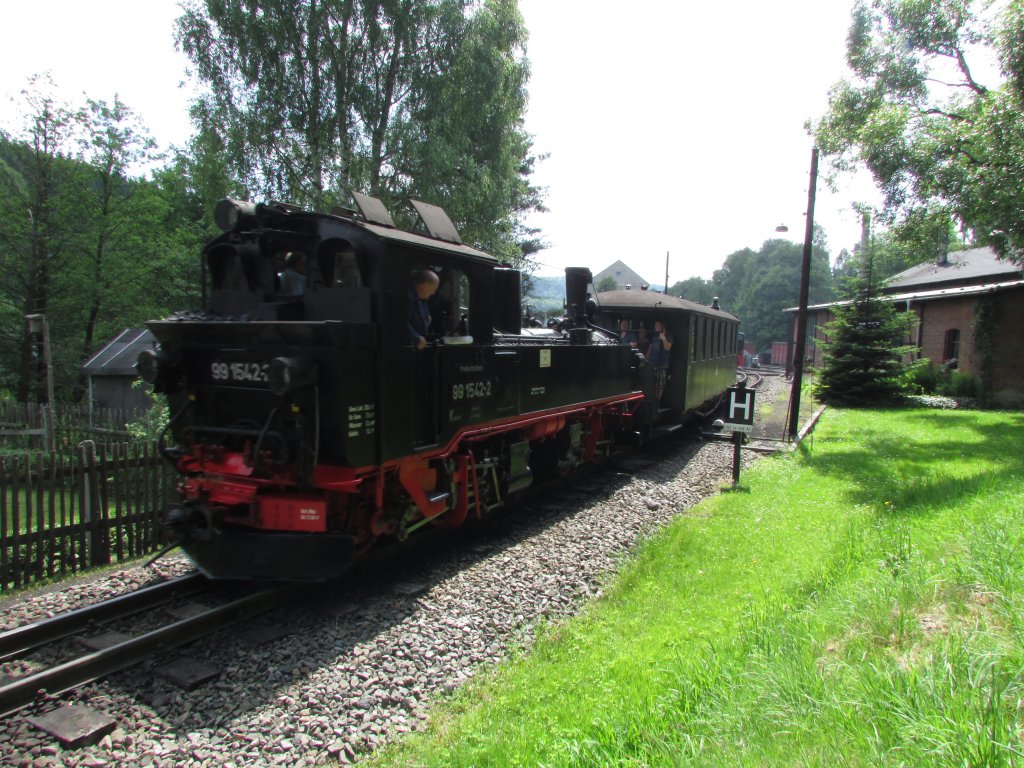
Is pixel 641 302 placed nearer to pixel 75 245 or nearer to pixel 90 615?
pixel 90 615

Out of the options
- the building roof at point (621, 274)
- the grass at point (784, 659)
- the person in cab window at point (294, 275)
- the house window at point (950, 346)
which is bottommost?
the grass at point (784, 659)

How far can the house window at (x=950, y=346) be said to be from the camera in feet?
81.5

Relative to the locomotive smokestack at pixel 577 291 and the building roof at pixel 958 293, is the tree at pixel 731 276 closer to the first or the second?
the building roof at pixel 958 293

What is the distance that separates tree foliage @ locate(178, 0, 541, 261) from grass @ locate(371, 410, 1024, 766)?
11818 millimetres

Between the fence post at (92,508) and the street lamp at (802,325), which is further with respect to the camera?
the street lamp at (802,325)

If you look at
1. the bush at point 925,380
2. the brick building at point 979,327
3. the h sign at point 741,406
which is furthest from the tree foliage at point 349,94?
the bush at point 925,380

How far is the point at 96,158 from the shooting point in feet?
60.2

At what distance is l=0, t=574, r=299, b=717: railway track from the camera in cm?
378

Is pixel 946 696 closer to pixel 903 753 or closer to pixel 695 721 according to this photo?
pixel 903 753

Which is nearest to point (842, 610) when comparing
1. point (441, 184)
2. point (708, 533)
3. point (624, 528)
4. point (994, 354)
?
point (708, 533)

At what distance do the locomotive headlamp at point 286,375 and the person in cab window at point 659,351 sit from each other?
8446 mm

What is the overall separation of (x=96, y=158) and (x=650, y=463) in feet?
59.3

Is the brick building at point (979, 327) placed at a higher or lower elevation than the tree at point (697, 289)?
lower

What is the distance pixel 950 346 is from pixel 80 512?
28785 mm
